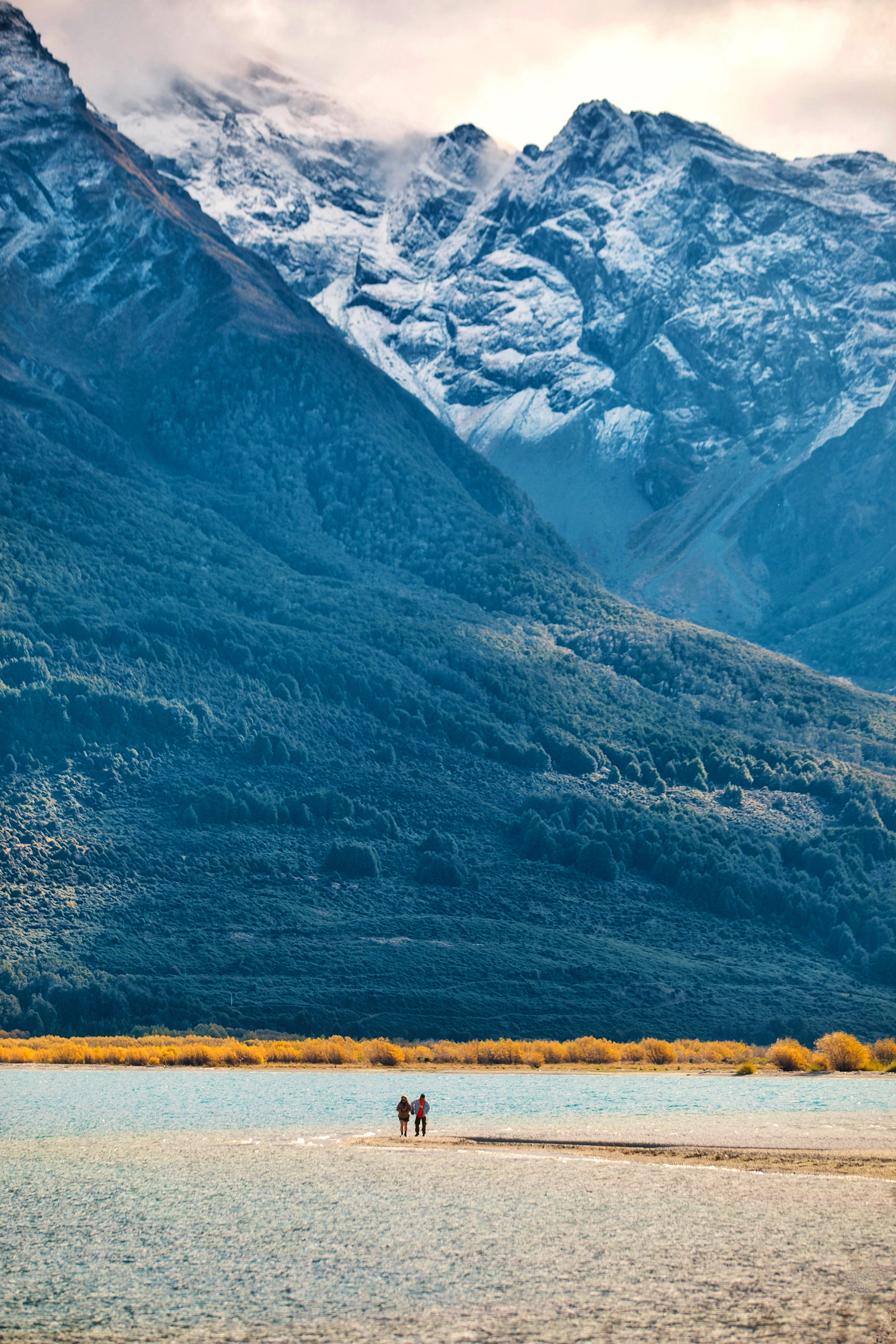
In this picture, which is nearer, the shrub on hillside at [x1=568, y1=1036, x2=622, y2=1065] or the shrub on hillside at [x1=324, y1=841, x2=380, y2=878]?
the shrub on hillside at [x1=568, y1=1036, x2=622, y2=1065]

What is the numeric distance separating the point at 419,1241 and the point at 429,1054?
2616 inches

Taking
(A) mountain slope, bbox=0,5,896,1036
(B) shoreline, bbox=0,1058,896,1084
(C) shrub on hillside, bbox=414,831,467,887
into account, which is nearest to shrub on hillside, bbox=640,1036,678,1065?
(B) shoreline, bbox=0,1058,896,1084

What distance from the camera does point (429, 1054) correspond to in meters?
94.9

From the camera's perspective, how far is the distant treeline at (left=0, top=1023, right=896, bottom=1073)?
84062mm

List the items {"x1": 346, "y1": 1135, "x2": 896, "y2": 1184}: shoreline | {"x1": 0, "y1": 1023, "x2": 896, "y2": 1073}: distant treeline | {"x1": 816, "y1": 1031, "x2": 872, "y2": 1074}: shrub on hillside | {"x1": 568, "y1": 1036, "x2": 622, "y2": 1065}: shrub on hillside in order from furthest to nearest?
{"x1": 568, "y1": 1036, "x2": 622, "y2": 1065}: shrub on hillside < {"x1": 0, "y1": 1023, "x2": 896, "y2": 1073}: distant treeline < {"x1": 816, "y1": 1031, "x2": 872, "y2": 1074}: shrub on hillside < {"x1": 346, "y1": 1135, "x2": 896, "y2": 1184}: shoreline

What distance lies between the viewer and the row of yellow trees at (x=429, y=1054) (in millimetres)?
85688

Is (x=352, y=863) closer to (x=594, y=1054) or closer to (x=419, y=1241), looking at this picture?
(x=594, y=1054)

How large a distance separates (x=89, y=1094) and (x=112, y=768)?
87.9 meters

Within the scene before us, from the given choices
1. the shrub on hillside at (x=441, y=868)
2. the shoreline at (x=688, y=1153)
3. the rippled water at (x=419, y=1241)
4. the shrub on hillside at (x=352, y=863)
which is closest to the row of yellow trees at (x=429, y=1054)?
the rippled water at (x=419, y=1241)

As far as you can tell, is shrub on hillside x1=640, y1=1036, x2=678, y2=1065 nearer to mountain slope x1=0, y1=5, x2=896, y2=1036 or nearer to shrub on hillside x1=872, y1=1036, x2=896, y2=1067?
shrub on hillside x1=872, y1=1036, x2=896, y2=1067

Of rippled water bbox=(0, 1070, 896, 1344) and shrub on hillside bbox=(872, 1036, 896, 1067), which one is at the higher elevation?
shrub on hillside bbox=(872, 1036, 896, 1067)

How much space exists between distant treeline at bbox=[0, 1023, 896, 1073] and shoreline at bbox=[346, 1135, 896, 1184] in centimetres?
3938

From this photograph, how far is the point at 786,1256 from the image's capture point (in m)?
27.6

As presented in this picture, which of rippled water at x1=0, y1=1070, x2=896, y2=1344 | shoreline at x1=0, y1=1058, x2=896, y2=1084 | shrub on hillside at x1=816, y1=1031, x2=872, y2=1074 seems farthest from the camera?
shoreline at x1=0, y1=1058, x2=896, y2=1084
